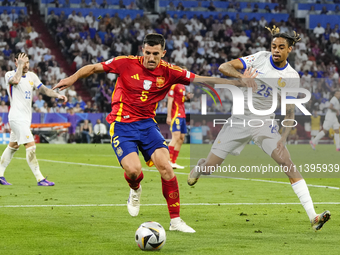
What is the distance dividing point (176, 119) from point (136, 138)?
8.50 m

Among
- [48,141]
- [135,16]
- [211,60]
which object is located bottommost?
[48,141]

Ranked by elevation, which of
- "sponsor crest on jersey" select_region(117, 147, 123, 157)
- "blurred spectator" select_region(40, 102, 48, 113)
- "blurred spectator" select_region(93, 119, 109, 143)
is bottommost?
"blurred spectator" select_region(93, 119, 109, 143)

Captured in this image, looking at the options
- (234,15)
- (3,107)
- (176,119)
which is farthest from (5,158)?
(234,15)

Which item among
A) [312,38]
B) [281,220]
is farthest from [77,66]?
[281,220]

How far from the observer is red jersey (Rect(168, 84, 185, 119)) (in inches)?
611

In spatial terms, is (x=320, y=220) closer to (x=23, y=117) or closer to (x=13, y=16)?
(x=23, y=117)

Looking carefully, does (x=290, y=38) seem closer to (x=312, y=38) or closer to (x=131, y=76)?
(x=131, y=76)

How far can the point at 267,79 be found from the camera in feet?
25.6

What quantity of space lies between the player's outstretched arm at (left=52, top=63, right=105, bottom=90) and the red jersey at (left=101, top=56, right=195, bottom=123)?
0.14m

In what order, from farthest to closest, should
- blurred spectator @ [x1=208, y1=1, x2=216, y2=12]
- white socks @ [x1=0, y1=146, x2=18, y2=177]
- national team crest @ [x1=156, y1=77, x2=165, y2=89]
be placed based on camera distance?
blurred spectator @ [x1=208, y1=1, x2=216, y2=12]
white socks @ [x1=0, y1=146, x2=18, y2=177]
national team crest @ [x1=156, y1=77, x2=165, y2=89]

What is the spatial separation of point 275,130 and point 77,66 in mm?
23611

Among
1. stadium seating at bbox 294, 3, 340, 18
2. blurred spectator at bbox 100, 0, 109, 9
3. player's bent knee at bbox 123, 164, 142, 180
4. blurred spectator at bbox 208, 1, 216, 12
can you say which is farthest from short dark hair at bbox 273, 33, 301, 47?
stadium seating at bbox 294, 3, 340, 18

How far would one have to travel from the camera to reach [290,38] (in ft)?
24.8

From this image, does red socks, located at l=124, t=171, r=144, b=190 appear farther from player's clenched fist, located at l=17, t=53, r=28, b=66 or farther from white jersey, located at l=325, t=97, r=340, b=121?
white jersey, located at l=325, t=97, r=340, b=121
